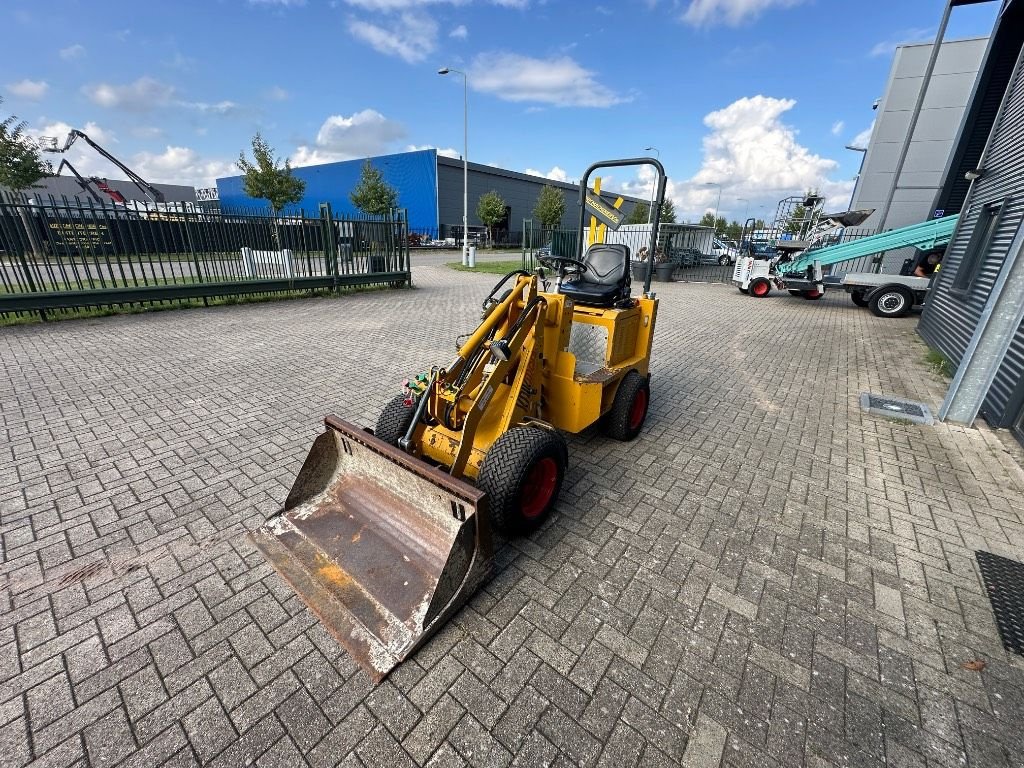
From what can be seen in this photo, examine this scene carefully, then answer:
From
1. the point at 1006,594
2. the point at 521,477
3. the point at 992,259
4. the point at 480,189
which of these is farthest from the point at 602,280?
the point at 480,189

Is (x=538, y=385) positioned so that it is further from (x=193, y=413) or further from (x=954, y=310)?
(x=954, y=310)

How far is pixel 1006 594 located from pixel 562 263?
12.1ft

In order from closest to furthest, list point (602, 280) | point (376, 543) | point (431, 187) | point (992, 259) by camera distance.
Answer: point (376, 543) < point (602, 280) < point (992, 259) < point (431, 187)

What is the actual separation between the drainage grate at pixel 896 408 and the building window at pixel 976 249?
3.02 meters

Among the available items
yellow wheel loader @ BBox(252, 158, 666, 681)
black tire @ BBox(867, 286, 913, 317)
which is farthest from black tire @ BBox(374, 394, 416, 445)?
black tire @ BBox(867, 286, 913, 317)

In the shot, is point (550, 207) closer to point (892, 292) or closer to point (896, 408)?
point (892, 292)

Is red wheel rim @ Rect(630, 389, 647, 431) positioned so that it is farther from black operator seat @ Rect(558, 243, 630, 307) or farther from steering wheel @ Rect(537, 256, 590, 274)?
steering wheel @ Rect(537, 256, 590, 274)

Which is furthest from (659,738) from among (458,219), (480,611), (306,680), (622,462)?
(458,219)

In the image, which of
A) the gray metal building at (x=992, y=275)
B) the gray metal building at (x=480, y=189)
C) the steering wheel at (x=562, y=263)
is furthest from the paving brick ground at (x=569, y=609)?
the gray metal building at (x=480, y=189)

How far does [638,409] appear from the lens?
4371 mm

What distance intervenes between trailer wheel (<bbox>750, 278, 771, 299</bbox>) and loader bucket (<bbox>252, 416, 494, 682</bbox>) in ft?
52.9

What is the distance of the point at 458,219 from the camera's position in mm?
43562

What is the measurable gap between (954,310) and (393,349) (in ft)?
31.4

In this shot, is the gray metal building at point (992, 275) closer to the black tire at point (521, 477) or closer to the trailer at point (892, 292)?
the trailer at point (892, 292)
